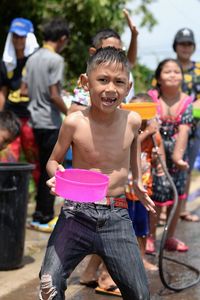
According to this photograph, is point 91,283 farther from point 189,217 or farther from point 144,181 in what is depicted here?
point 189,217

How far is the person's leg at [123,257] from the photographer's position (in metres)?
3.31

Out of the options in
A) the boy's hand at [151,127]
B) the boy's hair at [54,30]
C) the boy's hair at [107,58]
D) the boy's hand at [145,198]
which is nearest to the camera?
the boy's hair at [107,58]

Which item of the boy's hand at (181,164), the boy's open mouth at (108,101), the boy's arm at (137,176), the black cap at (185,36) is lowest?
the boy's hand at (181,164)

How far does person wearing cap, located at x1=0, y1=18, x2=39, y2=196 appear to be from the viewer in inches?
251

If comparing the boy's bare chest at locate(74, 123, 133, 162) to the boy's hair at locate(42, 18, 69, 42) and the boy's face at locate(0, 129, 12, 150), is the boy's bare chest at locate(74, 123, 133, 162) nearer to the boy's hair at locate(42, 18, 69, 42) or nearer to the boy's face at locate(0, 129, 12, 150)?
the boy's face at locate(0, 129, 12, 150)

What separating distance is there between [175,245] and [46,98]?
1831 mm

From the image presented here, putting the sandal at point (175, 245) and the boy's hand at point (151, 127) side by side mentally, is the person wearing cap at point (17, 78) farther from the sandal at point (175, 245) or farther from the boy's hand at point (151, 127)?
the boy's hand at point (151, 127)

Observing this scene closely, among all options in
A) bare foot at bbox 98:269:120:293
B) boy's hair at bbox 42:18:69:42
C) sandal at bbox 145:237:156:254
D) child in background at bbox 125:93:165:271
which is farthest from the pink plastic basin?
boy's hair at bbox 42:18:69:42

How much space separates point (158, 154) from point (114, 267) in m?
1.60

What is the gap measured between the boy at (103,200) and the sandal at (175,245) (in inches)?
89.6

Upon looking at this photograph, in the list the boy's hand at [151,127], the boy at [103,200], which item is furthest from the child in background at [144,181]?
the boy at [103,200]

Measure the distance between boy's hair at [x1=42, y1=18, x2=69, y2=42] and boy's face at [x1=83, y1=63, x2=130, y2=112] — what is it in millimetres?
2947

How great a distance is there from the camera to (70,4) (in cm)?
909

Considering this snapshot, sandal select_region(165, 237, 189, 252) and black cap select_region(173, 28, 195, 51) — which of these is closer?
sandal select_region(165, 237, 189, 252)
